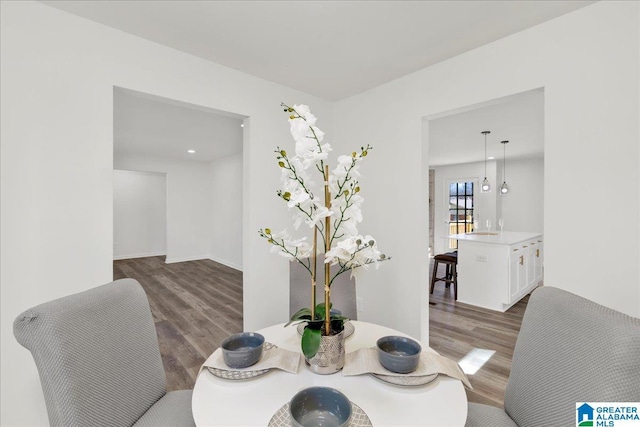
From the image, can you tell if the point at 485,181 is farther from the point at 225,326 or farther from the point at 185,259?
the point at 185,259

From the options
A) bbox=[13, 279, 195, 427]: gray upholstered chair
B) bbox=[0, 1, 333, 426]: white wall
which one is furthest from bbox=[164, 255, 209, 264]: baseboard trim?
bbox=[13, 279, 195, 427]: gray upholstered chair

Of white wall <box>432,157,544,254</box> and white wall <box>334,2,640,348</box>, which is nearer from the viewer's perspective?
white wall <box>334,2,640,348</box>

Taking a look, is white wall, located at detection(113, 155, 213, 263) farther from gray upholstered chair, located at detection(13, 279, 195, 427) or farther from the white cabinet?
the white cabinet

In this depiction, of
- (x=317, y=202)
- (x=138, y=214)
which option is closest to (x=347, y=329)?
(x=317, y=202)

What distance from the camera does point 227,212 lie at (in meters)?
6.79

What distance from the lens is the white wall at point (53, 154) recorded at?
1.49 m

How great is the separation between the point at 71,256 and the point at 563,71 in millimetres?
3055

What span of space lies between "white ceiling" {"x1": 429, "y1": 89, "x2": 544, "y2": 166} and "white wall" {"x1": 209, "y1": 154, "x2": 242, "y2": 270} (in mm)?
4134

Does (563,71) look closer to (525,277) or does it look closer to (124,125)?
(525,277)

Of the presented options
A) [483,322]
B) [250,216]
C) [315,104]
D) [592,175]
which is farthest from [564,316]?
[483,322]

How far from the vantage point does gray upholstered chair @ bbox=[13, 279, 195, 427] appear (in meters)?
0.83

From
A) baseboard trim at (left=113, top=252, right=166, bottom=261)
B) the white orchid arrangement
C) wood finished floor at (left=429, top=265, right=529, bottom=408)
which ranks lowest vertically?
wood finished floor at (left=429, top=265, right=529, bottom=408)

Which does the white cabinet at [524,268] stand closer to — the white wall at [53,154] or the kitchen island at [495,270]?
the kitchen island at [495,270]

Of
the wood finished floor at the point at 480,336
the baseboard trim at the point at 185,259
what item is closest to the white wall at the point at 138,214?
the baseboard trim at the point at 185,259
